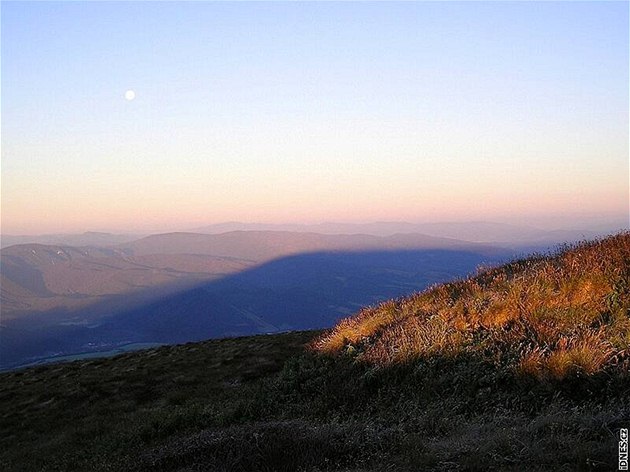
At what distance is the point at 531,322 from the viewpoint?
10.5m

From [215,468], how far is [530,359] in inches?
252

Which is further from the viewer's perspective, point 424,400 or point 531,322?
point 531,322

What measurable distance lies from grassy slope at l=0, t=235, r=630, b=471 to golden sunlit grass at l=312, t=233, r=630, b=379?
4 cm

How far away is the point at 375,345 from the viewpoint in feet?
41.8

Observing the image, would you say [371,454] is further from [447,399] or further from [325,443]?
[447,399]

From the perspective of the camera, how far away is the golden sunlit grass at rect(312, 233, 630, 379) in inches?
349

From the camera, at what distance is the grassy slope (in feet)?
21.2

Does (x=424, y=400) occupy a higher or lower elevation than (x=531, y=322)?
lower

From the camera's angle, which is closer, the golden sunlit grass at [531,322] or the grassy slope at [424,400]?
the grassy slope at [424,400]

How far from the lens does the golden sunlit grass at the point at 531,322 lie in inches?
349

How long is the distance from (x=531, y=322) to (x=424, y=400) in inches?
136

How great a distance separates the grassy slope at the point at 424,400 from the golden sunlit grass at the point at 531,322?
4 cm

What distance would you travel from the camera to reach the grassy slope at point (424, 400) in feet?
21.2

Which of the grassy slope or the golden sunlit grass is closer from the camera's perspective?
the grassy slope
